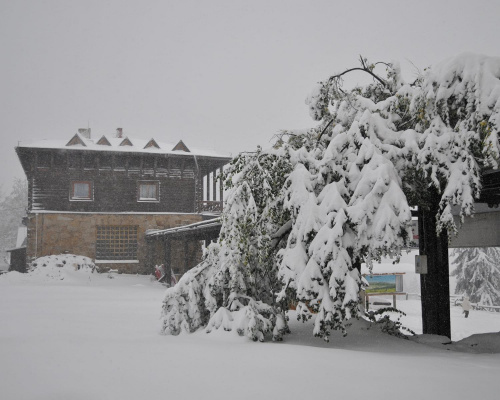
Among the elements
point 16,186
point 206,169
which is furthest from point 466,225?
point 16,186

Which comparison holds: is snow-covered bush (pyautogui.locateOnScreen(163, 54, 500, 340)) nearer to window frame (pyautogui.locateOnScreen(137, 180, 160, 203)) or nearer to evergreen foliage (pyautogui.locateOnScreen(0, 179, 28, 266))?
window frame (pyautogui.locateOnScreen(137, 180, 160, 203))

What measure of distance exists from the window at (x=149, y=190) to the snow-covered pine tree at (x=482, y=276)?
21.4 m

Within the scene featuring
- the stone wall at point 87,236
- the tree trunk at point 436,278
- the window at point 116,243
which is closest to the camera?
the tree trunk at point 436,278

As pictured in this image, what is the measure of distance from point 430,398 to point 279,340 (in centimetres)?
296

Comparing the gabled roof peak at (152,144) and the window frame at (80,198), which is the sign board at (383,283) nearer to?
the gabled roof peak at (152,144)

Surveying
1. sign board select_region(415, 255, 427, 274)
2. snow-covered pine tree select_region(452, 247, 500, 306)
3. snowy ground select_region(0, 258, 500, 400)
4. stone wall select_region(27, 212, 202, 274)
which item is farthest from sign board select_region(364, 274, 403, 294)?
snowy ground select_region(0, 258, 500, 400)

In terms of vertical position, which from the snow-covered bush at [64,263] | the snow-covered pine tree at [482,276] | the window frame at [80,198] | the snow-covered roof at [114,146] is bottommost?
the snow-covered pine tree at [482,276]

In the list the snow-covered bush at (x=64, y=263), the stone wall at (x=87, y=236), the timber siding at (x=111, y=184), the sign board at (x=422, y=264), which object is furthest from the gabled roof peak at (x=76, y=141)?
the sign board at (x=422, y=264)

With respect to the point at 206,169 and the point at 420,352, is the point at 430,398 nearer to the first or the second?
the point at 420,352

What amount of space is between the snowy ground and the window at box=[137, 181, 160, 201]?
20.5 m

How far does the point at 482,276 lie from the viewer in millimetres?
32156

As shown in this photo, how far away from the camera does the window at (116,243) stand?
87.9 feet

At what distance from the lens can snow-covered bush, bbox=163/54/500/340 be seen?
6.04m

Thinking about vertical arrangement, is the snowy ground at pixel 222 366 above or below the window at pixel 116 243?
below
